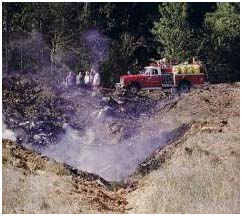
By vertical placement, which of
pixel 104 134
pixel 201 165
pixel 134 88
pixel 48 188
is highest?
pixel 134 88

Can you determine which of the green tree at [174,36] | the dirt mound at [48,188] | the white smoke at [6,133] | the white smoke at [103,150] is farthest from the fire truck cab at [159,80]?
the white smoke at [6,133]

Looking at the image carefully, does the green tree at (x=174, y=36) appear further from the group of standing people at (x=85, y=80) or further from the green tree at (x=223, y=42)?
the group of standing people at (x=85, y=80)

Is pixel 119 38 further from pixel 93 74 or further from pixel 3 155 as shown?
pixel 3 155

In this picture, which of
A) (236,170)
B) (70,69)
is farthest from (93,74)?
(236,170)

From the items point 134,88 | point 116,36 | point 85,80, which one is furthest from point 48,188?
point 116,36

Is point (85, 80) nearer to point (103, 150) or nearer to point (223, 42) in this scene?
point (103, 150)

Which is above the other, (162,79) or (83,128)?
(162,79)

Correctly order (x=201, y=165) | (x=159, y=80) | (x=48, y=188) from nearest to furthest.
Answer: (x=48, y=188)
(x=201, y=165)
(x=159, y=80)
